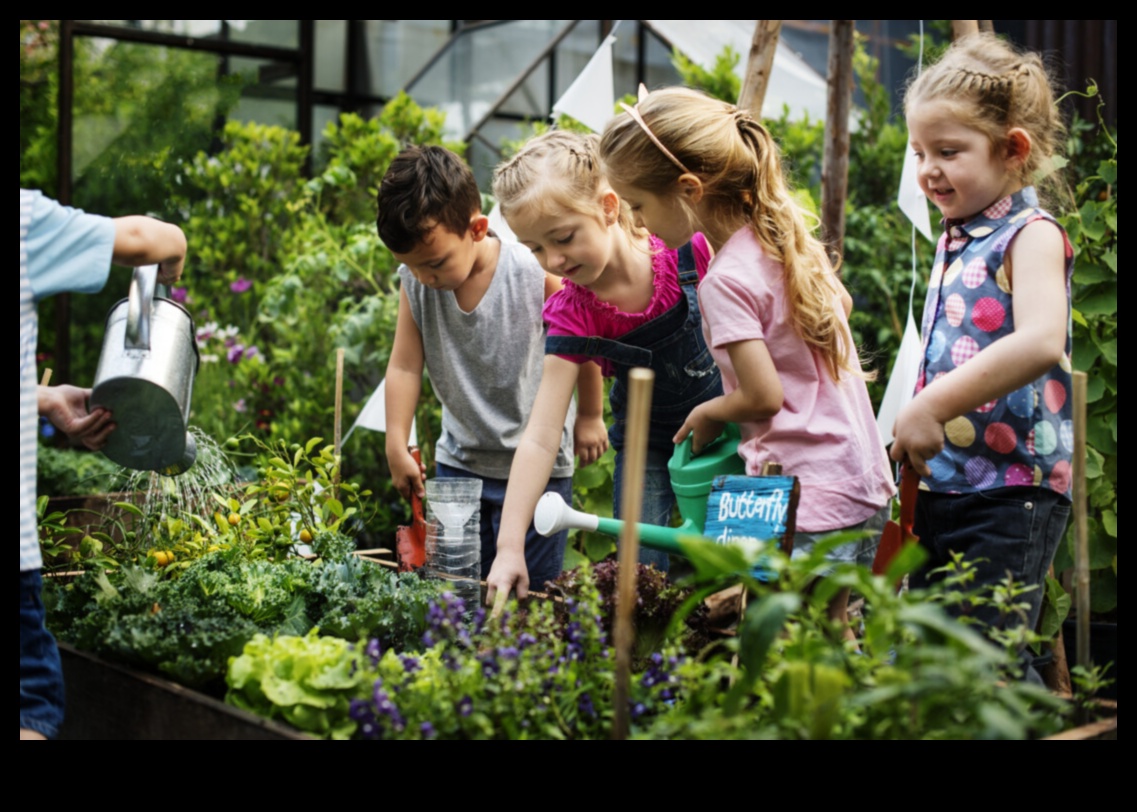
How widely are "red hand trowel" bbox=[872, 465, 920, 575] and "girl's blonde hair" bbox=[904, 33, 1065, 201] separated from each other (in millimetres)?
545

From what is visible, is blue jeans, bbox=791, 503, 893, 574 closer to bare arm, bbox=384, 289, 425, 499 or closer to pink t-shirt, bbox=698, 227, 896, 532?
pink t-shirt, bbox=698, 227, 896, 532

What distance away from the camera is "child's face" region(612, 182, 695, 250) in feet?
5.97

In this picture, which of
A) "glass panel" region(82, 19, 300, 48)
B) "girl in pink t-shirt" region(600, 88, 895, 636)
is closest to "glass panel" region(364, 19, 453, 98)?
"glass panel" region(82, 19, 300, 48)

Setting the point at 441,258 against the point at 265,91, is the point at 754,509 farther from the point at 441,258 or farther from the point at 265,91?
the point at 265,91

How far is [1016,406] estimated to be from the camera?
175 centimetres

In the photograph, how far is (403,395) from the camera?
100 inches

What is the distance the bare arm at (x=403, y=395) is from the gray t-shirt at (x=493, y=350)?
0.09 feet

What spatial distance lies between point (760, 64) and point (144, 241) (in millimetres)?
2009

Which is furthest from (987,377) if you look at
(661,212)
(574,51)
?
(574,51)

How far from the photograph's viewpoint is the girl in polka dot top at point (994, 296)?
1701 mm

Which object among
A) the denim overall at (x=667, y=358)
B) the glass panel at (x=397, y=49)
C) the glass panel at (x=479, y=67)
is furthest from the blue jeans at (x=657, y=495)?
the glass panel at (x=397, y=49)

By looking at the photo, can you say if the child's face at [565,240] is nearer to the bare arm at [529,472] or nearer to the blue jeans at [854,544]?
the bare arm at [529,472]

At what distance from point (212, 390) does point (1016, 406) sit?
12.0ft
